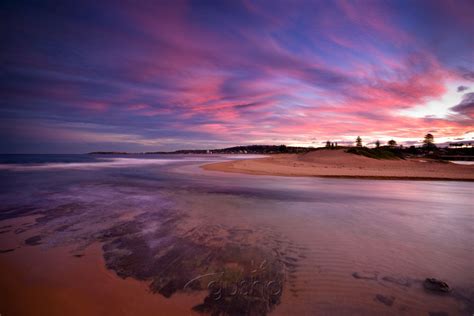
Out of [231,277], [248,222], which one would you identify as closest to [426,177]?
[248,222]

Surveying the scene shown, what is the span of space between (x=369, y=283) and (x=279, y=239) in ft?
5.81

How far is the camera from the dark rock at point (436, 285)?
8.78 feet

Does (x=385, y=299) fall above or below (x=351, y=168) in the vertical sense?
below

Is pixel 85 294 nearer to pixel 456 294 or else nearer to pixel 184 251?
pixel 184 251

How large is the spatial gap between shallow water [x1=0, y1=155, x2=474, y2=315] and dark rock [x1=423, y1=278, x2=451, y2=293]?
0.24ft

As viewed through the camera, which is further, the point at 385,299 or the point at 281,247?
the point at 281,247

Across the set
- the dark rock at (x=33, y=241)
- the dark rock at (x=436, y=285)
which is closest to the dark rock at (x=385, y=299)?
the dark rock at (x=436, y=285)

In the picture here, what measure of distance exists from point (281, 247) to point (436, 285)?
217 cm

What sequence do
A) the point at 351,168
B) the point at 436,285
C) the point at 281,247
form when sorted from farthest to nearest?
the point at 351,168, the point at 281,247, the point at 436,285

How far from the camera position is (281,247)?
3.98 metres

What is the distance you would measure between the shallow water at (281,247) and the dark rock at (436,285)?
0.07 m

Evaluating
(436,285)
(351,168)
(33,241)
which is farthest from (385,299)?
(351,168)

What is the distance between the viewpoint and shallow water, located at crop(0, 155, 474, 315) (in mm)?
2582

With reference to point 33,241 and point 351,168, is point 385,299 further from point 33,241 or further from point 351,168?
point 351,168
